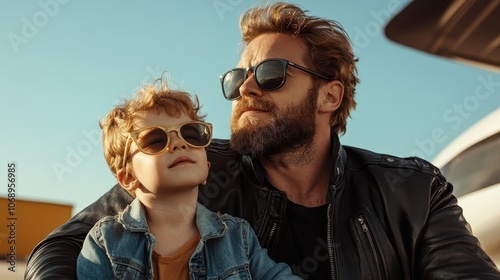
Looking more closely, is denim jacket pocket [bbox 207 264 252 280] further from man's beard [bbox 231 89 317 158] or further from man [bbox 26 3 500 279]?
man's beard [bbox 231 89 317 158]

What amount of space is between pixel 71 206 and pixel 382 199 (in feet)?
44.5

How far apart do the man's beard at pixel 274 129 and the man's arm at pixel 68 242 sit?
622 millimetres

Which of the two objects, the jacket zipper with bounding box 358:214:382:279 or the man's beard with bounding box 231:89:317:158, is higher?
the man's beard with bounding box 231:89:317:158

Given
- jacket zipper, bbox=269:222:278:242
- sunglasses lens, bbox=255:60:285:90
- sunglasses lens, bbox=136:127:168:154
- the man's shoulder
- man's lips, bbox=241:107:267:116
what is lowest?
jacket zipper, bbox=269:222:278:242

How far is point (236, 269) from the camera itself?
2.09m

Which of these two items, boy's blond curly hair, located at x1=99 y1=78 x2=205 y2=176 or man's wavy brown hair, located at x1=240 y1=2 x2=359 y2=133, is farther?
man's wavy brown hair, located at x1=240 y1=2 x2=359 y2=133

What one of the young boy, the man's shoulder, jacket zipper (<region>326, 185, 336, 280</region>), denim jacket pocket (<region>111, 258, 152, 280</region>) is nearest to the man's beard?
the man's shoulder

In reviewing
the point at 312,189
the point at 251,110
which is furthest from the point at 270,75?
the point at 312,189

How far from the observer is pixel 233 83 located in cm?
320

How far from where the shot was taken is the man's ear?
3.29m

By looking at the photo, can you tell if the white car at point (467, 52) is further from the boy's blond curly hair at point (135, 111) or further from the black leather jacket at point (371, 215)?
the boy's blond curly hair at point (135, 111)

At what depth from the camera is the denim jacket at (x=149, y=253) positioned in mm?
2041

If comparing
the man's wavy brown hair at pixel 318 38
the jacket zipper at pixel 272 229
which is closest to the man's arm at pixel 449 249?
the jacket zipper at pixel 272 229

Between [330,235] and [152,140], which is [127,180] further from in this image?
[330,235]
